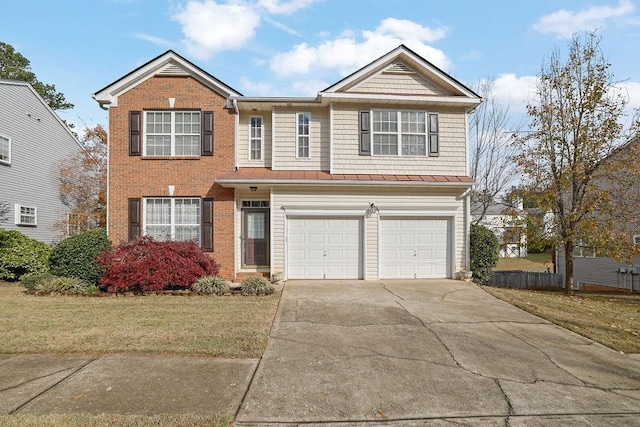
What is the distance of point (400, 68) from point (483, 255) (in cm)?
715

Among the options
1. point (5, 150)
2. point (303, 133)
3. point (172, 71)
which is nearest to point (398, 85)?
point (303, 133)

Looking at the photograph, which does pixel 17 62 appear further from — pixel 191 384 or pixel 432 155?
pixel 191 384

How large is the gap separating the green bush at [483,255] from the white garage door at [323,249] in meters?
3.99

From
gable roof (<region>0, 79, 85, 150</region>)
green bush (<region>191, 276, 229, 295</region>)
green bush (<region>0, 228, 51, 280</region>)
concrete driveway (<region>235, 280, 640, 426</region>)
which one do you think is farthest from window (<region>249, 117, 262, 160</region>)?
gable roof (<region>0, 79, 85, 150</region>)

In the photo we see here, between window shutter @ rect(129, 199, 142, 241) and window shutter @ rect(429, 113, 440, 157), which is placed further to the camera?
window shutter @ rect(429, 113, 440, 157)

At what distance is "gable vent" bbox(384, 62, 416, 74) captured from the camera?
12.6 m

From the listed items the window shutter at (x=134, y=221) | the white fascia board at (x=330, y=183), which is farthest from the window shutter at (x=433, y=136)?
Answer: the window shutter at (x=134, y=221)

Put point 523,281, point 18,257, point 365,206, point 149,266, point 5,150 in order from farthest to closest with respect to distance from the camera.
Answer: point 5,150 < point 523,281 < point 18,257 < point 365,206 < point 149,266

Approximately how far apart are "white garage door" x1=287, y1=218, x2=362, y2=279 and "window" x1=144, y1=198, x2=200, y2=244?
10.7 feet

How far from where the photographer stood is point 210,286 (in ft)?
33.2

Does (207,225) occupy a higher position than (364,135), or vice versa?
(364,135)

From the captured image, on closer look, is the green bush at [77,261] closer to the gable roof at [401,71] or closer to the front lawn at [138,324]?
the front lawn at [138,324]

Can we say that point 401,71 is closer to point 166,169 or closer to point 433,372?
point 166,169

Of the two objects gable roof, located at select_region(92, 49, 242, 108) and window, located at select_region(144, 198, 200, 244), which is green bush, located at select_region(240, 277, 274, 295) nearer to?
window, located at select_region(144, 198, 200, 244)
